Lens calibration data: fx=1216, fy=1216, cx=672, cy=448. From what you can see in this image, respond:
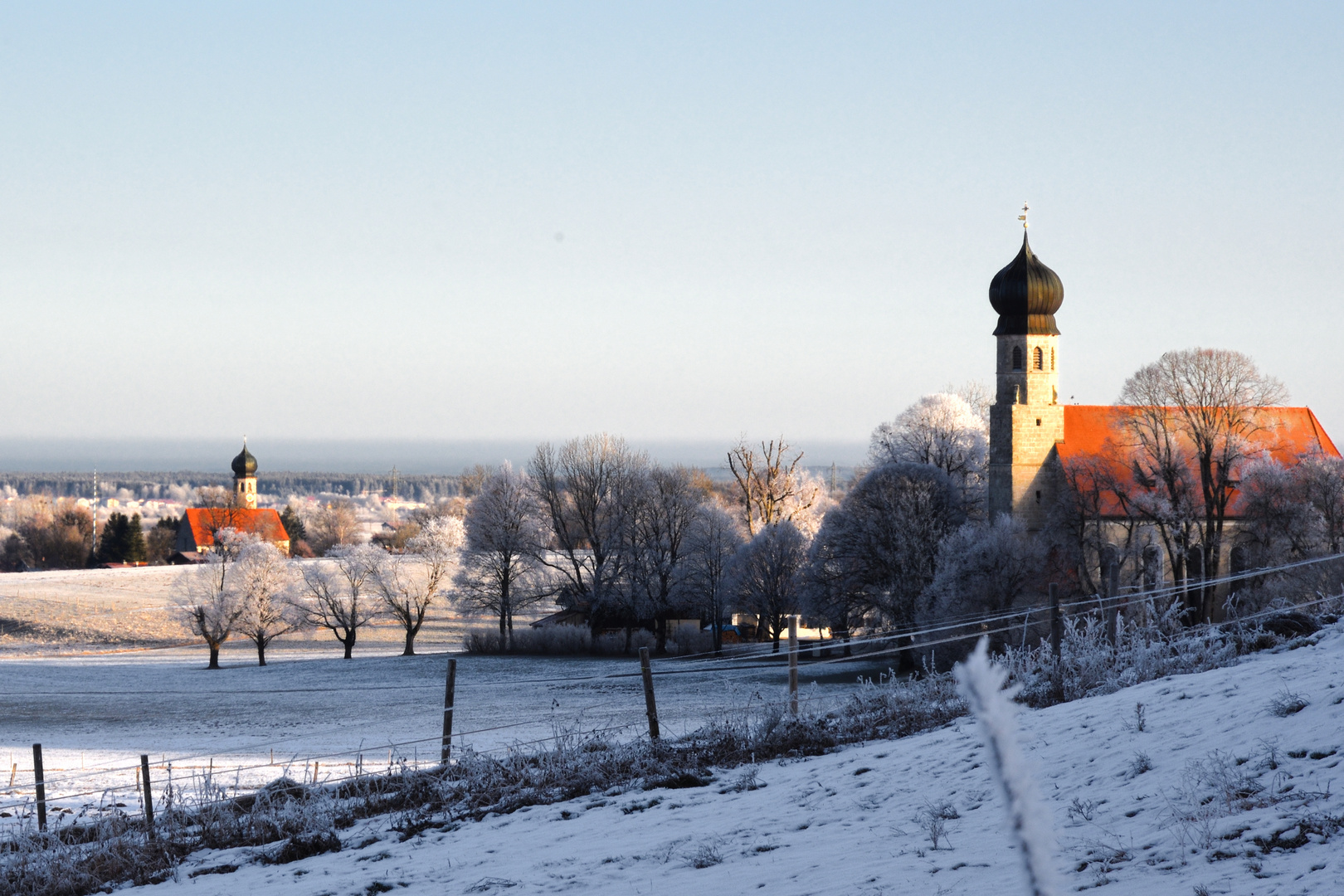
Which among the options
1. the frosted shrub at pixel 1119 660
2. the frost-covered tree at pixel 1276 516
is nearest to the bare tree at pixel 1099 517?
the frost-covered tree at pixel 1276 516

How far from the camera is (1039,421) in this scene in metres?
55.8

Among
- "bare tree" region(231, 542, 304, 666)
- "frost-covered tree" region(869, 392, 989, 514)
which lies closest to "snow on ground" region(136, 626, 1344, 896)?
"frost-covered tree" region(869, 392, 989, 514)

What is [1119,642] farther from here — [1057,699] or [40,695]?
[40,695]

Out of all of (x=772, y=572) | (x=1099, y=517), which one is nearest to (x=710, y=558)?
(x=772, y=572)

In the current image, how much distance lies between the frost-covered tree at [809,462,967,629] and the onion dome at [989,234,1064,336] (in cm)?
1527

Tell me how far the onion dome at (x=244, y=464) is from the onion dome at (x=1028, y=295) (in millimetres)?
101917

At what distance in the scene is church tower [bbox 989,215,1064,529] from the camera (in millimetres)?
54875

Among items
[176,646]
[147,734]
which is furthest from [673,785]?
[176,646]

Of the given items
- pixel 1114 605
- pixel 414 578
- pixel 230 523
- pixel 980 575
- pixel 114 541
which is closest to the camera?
pixel 1114 605

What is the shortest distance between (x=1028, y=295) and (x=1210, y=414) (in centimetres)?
1409

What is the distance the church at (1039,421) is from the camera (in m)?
51.4

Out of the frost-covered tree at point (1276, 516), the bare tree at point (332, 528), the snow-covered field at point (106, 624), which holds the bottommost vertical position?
the snow-covered field at point (106, 624)

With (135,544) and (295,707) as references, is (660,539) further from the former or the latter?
(135,544)

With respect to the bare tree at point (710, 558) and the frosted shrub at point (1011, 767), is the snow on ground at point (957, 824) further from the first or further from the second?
the bare tree at point (710, 558)
